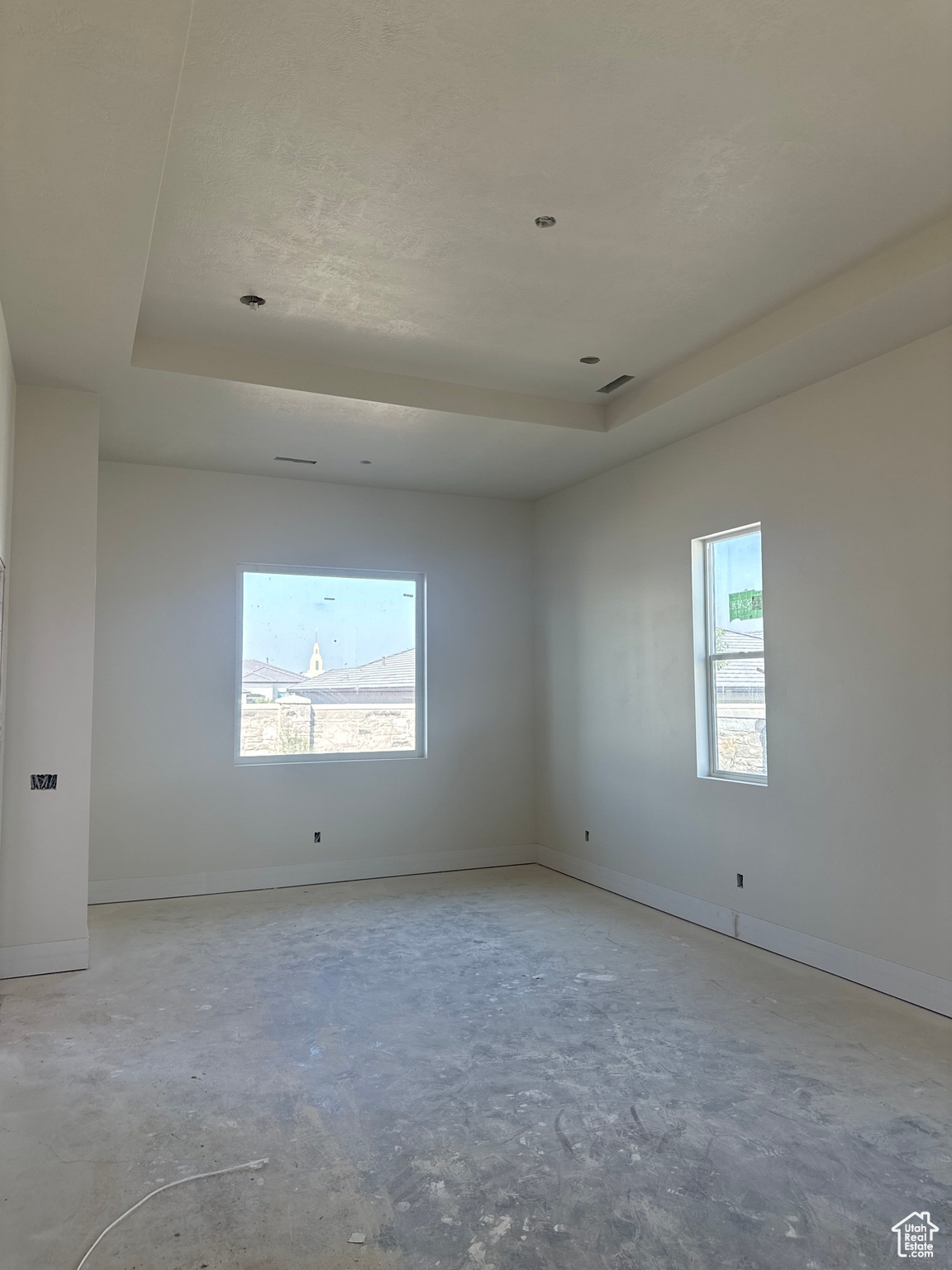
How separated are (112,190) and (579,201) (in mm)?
1651

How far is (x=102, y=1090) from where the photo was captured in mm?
2990

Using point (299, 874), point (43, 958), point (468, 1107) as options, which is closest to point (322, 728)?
point (299, 874)

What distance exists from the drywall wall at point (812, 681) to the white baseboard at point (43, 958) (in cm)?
342

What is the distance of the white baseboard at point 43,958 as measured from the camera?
4.15 meters

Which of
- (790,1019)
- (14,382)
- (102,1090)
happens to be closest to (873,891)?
(790,1019)

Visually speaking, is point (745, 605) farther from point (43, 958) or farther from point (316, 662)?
point (43, 958)

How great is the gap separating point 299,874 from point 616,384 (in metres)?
4.09

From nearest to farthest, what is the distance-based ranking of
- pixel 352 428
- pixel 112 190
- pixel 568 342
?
pixel 112 190 → pixel 568 342 → pixel 352 428

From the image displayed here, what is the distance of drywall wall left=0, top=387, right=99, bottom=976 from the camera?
4.22 m

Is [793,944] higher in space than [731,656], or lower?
lower

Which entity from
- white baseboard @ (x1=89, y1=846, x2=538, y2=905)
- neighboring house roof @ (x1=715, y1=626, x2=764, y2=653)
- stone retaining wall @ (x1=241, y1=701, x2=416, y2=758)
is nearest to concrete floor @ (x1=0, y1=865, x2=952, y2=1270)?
white baseboard @ (x1=89, y1=846, x2=538, y2=905)

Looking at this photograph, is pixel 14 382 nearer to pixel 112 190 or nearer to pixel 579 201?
pixel 112 190

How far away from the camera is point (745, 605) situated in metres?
4.96

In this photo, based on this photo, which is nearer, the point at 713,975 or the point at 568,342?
the point at 713,975
